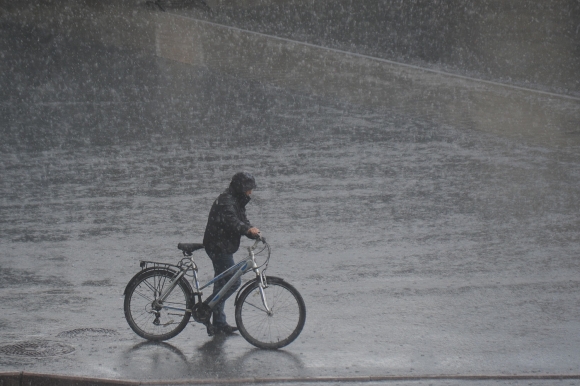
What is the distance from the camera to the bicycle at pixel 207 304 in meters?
8.19

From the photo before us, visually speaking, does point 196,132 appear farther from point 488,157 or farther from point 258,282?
point 258,282

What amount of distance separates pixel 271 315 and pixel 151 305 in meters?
1.19

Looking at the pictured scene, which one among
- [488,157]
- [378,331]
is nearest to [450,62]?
[488,157]

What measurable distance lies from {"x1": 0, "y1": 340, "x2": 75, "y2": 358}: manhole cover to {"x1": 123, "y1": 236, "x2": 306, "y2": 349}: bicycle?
0.70 metres

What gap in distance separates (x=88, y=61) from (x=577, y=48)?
46.3ft

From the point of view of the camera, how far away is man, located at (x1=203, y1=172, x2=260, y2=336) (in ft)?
27.6

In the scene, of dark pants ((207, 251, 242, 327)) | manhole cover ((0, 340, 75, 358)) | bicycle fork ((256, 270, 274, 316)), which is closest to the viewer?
manhole cover ((0, 340, 75, 358))

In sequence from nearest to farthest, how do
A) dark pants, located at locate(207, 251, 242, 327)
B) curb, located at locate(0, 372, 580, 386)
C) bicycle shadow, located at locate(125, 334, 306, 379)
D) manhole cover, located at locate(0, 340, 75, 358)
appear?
1. curb, located at locate(0, 372, 580, 386)
2. bicycle shadow, located at locate(125, 334, 306, 379)
3. manhole cover, located at locate(0, 340, 75, 358)
4. dark pants, located at locate(207, 251, 242, 327)

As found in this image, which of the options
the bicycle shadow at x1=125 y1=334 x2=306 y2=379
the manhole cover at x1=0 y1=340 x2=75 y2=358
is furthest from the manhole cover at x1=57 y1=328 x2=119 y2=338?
the bicycle shadow at x1=125 y1=334 x2=306 y2=379

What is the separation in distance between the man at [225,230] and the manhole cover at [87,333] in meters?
0.99

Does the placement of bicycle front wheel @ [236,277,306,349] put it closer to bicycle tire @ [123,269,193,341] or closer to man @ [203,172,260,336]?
man @ [203,172,260,336]

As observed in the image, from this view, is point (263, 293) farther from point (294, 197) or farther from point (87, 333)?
point (294, 197)

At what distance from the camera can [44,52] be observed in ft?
84.7

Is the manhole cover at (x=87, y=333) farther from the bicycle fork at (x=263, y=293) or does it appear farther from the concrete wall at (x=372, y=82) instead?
the concrete wall at (x=372, y=82)
